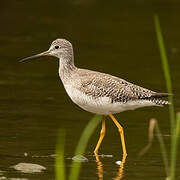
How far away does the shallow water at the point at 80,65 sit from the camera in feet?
31.1

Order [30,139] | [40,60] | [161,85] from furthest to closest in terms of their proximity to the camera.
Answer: [40,60] < [161,85] < [30,139]

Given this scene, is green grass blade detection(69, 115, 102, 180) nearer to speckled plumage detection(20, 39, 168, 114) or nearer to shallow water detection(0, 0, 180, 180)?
shallow water detection(0, 0, 180, 180)

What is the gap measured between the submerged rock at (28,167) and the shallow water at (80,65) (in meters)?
0.09

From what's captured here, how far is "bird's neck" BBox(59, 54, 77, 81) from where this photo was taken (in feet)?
33.8

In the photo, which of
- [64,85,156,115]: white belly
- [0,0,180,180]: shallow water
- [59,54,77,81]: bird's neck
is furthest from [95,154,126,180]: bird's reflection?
[59,54,77,81]: bird's neck

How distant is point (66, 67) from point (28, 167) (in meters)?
2.21

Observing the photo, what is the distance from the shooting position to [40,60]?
1698cm

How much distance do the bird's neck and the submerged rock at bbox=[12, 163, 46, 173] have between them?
6.29ft

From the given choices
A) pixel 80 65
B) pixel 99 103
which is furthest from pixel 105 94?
pixel 80 65

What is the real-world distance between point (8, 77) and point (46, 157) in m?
5.74

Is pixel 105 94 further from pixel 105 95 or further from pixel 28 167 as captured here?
pixel 28 167

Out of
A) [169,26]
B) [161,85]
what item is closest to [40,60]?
[161,85]

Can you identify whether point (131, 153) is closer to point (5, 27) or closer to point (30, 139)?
point (30, 139)

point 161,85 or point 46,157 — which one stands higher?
point 161,85
